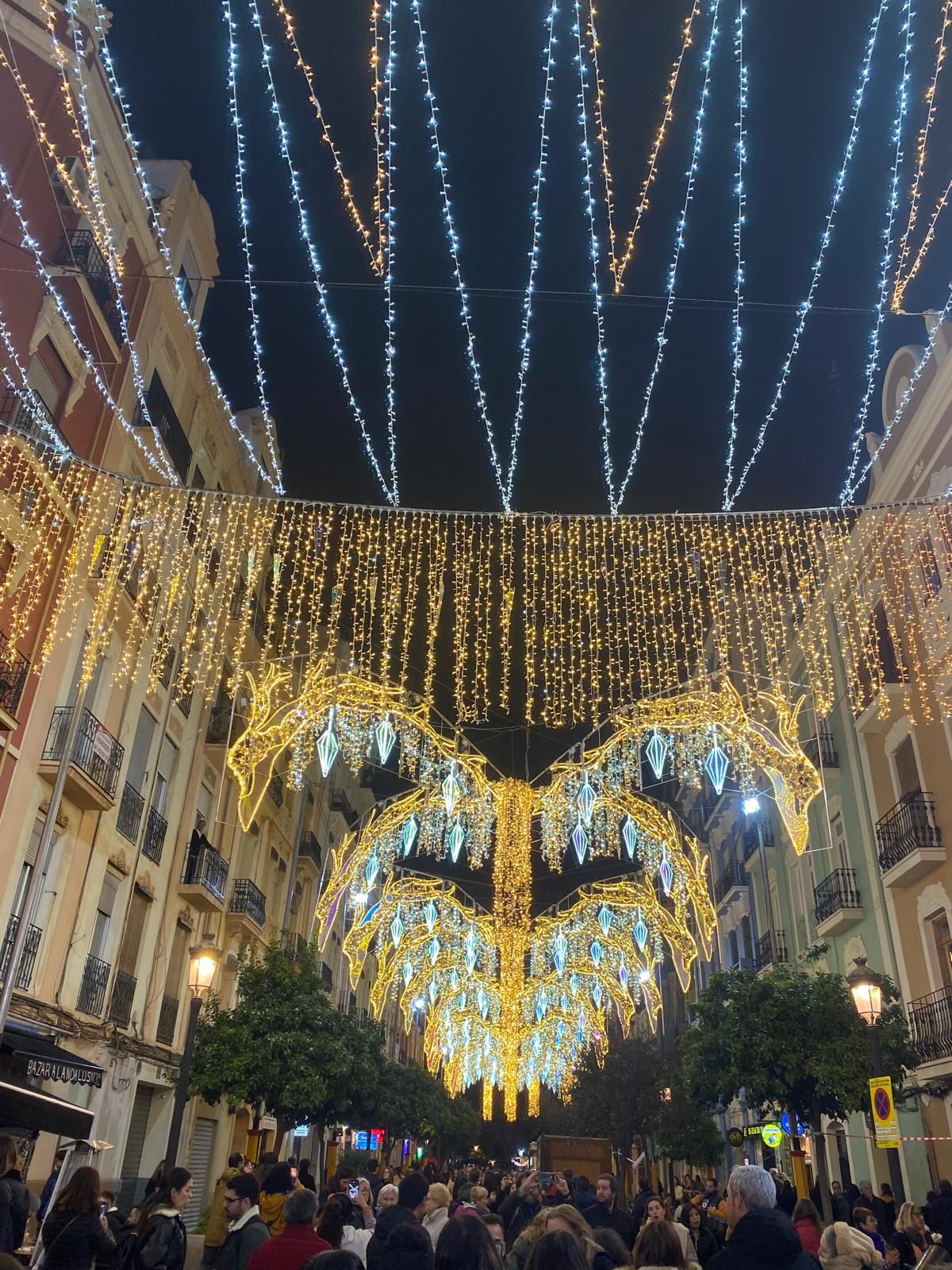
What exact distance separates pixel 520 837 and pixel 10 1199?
18013 mm

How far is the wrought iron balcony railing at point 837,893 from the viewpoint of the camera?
2182cm

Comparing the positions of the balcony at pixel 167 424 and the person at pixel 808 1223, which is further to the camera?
the balcony at pixel 167 424

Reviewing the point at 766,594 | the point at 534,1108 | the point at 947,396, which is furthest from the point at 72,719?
the point at 534,1108

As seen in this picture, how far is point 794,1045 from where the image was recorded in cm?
1647

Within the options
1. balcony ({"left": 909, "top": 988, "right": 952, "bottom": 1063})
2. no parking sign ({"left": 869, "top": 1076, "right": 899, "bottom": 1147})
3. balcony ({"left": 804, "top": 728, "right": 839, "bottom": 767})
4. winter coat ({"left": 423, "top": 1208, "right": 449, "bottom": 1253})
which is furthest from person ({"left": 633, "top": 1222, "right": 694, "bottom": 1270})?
balcony ({"left": 804, "top": 728, "right": 839, "bottom": 767})

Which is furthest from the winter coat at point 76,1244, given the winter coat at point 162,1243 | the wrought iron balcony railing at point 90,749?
the wrought iron balcony railing at point 90,749

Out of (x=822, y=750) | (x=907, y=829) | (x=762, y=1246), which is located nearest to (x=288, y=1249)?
(x=762, y=1246)

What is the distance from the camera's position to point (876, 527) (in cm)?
1803

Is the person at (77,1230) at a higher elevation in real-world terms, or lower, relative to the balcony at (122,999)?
lower

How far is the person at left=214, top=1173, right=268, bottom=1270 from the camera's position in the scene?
20.7 feet

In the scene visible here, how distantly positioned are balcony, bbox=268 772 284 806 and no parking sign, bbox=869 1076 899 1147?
69.6 ft

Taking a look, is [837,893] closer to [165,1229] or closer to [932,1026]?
[932,1026]

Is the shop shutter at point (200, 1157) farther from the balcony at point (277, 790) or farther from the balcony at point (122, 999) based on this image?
the balcony at point (277, 790)

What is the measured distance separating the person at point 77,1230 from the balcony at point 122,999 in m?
12.8
